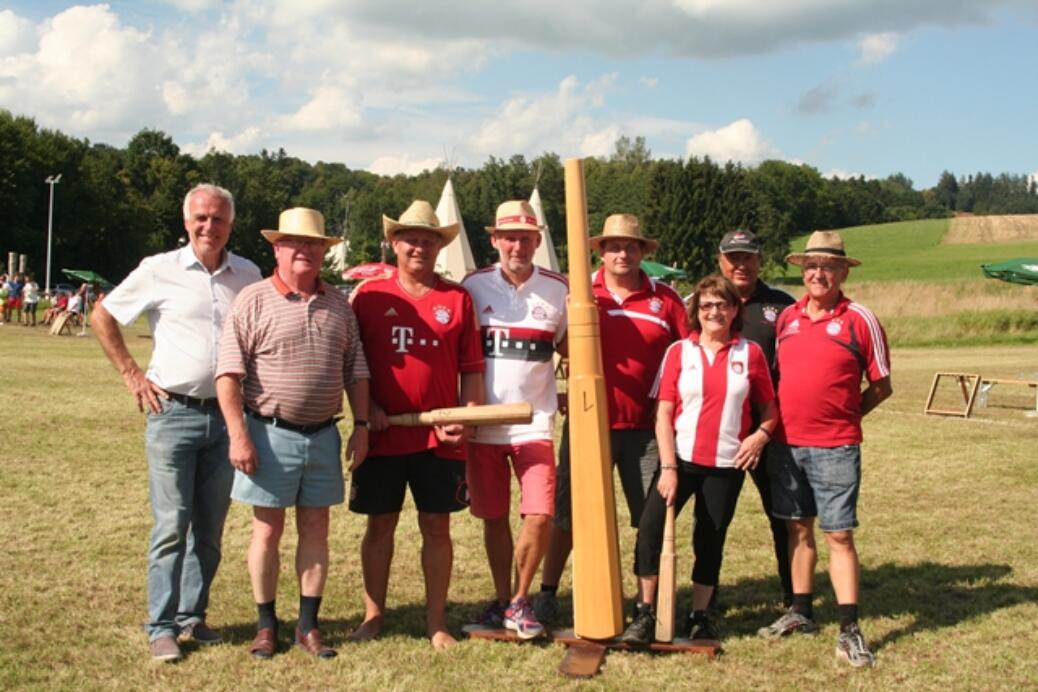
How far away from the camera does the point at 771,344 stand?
5.41 metres

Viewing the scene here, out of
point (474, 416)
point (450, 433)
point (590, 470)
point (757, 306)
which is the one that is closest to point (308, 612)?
point (450, 433)

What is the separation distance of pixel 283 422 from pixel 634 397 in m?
1.79

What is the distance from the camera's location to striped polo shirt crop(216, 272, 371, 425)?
4.48m

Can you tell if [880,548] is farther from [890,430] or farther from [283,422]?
[890,430]

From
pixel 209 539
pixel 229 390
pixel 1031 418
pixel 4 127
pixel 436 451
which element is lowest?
pixel 1031 418

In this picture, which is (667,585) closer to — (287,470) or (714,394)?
(714,394)

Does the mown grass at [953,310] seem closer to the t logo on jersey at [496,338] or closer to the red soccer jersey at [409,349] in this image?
the t logo on jersey at [496,338]

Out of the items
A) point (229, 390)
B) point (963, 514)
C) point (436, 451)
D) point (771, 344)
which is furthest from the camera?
point (963, 514)

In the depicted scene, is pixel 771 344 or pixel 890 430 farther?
pixel 890 430

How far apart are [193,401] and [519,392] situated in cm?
157

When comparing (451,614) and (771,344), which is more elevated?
(771,344)

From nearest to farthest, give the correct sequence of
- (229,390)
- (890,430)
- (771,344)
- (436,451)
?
(229,390) < (436,451) < (771,344) < (890,430)

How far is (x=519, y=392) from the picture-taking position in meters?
5.01

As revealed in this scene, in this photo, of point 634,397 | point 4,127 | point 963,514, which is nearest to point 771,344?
point 634,397
